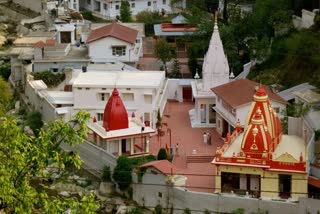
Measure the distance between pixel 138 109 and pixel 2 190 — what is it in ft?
67.3

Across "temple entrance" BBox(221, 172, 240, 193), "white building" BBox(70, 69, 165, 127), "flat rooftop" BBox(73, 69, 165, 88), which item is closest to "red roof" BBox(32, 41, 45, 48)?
"flat rooftop" BBox(73, 69, 165, 88)

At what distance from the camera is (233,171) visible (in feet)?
83.9

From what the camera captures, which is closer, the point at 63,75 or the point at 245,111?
the point at 245,111

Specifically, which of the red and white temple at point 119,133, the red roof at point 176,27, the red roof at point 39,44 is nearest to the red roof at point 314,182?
the red and white temple at point 119,133

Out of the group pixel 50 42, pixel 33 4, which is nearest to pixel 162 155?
pixel 50 42

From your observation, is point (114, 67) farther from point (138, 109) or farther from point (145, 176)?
point (145, 176)

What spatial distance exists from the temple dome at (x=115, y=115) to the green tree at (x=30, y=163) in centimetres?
1561

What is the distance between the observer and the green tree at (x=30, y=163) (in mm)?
12562

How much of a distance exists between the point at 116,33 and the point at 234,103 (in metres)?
11.8

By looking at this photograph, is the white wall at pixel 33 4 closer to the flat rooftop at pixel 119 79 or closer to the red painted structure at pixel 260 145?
the flat rooftop at pixel 119 79

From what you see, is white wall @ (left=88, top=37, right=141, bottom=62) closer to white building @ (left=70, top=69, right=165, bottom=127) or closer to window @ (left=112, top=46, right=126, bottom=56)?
window @ (left=112, top=46, right=126, bottom=56)

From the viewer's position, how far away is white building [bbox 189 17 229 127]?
108 feet

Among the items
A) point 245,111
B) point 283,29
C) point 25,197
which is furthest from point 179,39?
point 25,197

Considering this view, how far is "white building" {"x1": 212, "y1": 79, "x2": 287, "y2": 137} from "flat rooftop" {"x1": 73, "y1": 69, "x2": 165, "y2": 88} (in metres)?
2.79
